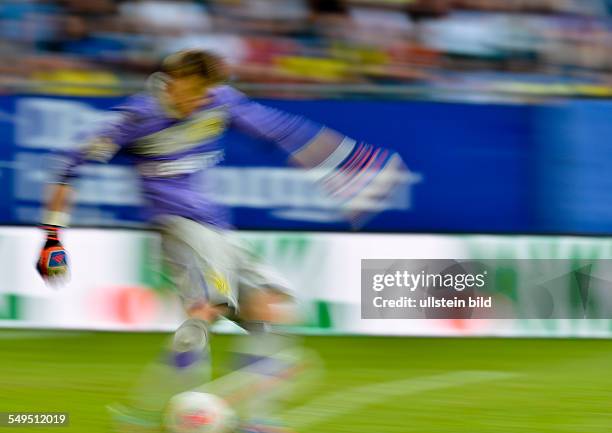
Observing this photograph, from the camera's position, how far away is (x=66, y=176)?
16.3ft

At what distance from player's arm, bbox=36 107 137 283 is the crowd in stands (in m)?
3.88

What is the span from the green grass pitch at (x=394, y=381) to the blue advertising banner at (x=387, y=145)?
0.77m

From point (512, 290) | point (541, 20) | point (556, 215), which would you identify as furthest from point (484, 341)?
point (541, 20)

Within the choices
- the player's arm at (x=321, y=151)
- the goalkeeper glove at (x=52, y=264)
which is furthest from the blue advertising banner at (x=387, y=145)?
the goalkeeper glove at (x=52, y=264)

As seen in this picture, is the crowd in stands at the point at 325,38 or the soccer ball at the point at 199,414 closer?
the soccer ball at the point at 199,414

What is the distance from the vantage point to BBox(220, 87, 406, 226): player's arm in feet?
16.5

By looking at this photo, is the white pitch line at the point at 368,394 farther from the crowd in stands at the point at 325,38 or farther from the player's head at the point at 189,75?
the crowd in stands at the point at 325,38

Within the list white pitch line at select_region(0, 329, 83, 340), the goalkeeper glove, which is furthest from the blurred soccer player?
white pitch line at select_region(0, 329, 83, 340)

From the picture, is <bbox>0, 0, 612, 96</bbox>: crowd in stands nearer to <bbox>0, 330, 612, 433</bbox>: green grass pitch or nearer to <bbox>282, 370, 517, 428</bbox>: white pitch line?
<bbox>0, 330, 612, 433</bbox>: green grass pitch

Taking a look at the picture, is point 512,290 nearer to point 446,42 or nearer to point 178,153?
point 446,42

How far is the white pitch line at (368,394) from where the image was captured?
601cm

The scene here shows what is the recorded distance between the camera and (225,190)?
27.9 feet

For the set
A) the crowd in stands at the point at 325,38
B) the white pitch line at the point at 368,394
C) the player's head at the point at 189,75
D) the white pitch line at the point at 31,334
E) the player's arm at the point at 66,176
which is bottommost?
the white pitch line at the point at 368,394

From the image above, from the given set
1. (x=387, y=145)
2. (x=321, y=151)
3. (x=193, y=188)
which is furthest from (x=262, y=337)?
Result: (x=387, y=145)
